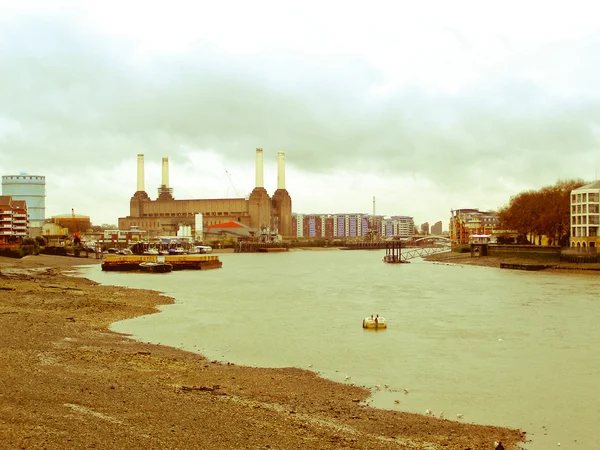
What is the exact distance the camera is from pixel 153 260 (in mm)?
78062

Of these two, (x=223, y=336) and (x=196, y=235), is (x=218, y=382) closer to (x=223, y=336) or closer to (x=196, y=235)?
(x=223, y=336)

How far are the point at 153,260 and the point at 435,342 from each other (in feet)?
190

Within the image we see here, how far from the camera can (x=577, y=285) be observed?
168ft

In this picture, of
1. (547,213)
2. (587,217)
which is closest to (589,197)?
(587,217)

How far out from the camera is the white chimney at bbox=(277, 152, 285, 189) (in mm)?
191475

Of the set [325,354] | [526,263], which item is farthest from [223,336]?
[526,263]

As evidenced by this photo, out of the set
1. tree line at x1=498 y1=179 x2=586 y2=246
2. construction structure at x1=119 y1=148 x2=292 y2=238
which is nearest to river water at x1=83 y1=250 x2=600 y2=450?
tree line at x1=498 y1=179 x2=586 y2=246

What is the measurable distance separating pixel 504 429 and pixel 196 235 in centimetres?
16745

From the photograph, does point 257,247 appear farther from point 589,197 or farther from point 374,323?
point 374,323

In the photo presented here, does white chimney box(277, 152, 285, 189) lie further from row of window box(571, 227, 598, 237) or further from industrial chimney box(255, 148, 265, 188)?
row of window box(571, 227, 598, 237)

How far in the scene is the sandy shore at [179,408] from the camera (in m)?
11.7

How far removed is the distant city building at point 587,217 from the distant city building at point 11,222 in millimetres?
80300

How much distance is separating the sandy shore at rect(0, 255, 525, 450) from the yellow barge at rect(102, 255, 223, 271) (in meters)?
55.5

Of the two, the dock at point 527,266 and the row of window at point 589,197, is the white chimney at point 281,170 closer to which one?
the row of window at point 589,197
